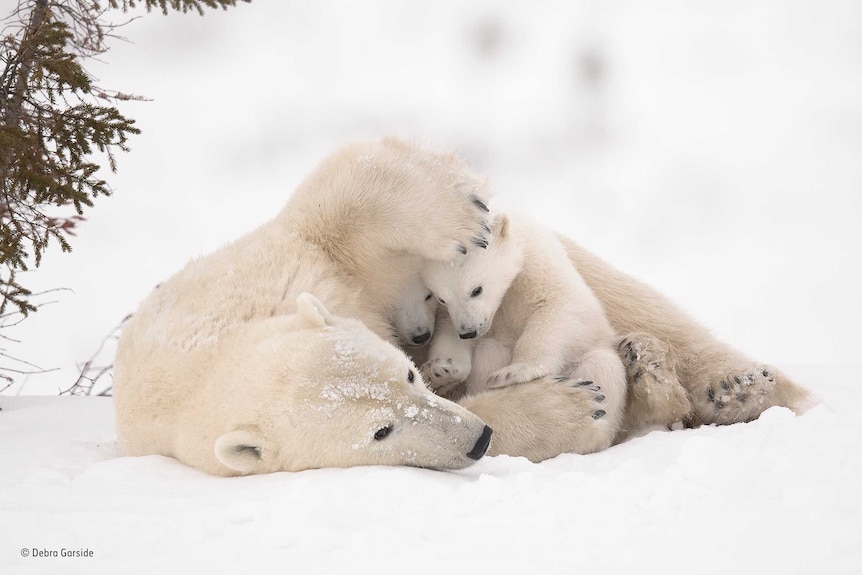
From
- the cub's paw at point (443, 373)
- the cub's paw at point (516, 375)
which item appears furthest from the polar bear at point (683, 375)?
the cub's paw at point (443, 373)

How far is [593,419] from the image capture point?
2986 mm

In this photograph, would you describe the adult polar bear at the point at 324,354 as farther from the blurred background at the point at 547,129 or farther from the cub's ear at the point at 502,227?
the blurred background at the point at 547,129

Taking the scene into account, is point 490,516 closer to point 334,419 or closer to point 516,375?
→ point 334,419

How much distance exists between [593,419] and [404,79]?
1057 cm

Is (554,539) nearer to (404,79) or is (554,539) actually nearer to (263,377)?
(263,377)

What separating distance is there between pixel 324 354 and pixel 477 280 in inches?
48.0

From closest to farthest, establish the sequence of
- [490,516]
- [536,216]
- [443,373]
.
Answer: [490,516] < [443,373] < [536,216]

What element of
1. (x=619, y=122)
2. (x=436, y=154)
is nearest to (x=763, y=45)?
(x=619, y=122)

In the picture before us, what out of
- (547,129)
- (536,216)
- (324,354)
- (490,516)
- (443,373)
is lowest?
(536,216)

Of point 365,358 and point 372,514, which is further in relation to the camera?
point 365,358

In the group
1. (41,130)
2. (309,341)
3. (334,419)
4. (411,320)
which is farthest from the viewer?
(41,130)

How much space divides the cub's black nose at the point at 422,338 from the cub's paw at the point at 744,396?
1.13m

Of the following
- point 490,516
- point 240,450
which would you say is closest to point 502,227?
point 240,450

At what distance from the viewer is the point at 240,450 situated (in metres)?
2.44
